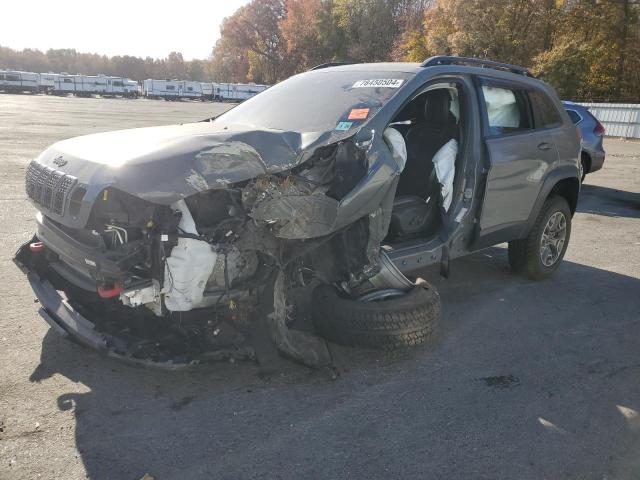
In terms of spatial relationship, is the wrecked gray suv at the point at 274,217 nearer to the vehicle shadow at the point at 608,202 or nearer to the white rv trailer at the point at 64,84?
the vehicle shadow at the point at 608,202

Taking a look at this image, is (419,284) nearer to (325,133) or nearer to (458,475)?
(325,133)

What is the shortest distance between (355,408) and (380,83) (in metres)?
2.38

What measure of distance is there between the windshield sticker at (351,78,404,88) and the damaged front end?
0.71 meters

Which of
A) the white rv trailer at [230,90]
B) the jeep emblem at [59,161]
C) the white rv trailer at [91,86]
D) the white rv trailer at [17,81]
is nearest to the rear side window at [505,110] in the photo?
the jeep emblem at [59,161]

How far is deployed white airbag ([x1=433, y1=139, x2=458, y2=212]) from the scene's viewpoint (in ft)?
14.5

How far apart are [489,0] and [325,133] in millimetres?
34746

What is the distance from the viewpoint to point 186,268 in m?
3.04

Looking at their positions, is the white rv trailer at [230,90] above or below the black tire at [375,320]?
above

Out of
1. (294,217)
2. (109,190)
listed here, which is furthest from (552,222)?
(109,190)

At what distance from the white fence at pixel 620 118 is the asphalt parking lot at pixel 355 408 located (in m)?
24.2

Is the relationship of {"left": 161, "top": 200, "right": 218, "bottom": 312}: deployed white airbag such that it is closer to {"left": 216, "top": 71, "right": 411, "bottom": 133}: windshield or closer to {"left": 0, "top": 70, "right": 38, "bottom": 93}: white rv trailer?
{"left": 216, "top": 71, "right": 411, "bottom": 133}: windshield

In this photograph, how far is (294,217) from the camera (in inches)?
126

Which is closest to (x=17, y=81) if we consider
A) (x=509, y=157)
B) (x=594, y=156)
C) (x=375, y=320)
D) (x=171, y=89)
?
(x=171, y=89)

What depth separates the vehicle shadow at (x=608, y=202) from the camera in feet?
30.1
